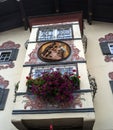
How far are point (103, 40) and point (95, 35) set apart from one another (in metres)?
0.49

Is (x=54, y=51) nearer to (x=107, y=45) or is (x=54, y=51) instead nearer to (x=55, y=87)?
(x=55, y=87)

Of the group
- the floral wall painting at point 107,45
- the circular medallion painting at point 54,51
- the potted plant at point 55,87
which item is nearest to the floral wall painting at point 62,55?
the circular medallion painting at point 54,51

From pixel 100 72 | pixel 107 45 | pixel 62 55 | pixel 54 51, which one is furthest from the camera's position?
pixel 107 45

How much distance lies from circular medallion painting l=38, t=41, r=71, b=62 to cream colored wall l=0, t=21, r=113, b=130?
1165 millimetres

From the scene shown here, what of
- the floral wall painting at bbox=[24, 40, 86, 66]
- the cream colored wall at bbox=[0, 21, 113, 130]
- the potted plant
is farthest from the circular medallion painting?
the cream colored wall at bbox=[0, 21, 113, 130]

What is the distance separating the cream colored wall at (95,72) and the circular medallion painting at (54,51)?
1165mm

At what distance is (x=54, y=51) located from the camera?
27.0ft

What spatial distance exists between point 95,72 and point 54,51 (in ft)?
5.09

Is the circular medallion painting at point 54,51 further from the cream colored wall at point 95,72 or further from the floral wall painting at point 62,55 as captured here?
the cream colored wall at point 95,72

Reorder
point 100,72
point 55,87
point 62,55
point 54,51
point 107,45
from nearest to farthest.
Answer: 1. point 55,87
2. point 62,55
3. point 54,51
4. point 100,72
5. point 107,45

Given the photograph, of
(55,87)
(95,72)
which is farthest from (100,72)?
(55,87)

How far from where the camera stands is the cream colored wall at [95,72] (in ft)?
24.3

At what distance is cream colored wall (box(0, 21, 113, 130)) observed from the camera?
7.41 m

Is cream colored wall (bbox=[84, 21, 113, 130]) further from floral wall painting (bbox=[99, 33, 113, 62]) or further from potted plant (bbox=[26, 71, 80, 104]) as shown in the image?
potted plant (bbox=[26, 71, 80, 104])
